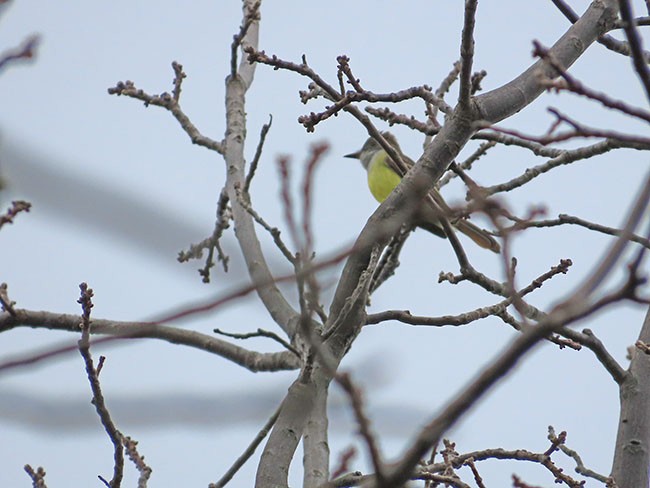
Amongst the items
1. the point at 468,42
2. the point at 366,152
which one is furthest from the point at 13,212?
the point at 366,152

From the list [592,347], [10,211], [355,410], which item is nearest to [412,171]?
[592,347]

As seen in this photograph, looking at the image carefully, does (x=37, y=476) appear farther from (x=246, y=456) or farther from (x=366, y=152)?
(x=366, y=152)

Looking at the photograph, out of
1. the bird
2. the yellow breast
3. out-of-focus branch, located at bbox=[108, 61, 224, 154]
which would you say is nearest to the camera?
out-of-focus branch, located at bbox=[108, 61, 224, 154]

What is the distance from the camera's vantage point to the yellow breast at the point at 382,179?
31.5 feet

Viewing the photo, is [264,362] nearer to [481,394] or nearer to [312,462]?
[312,462]

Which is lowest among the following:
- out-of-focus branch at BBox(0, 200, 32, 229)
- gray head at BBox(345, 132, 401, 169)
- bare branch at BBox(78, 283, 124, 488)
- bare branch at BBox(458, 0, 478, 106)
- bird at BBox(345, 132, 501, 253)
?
bare branch at BBox(78, 283, 124, 488)

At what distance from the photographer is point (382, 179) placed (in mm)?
9680

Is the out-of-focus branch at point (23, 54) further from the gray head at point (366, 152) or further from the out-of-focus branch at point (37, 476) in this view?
the gray head at point (366, 152)

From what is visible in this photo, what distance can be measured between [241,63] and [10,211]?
3836mm

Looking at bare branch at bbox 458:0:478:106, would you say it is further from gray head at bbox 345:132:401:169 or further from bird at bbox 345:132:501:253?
gray head at bbox 345:132:401:169

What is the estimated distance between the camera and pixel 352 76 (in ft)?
11.5

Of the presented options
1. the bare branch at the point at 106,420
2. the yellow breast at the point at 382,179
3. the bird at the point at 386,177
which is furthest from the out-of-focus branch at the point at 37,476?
the yellow breast at the point at 382,179

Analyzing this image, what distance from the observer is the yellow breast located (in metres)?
9.60

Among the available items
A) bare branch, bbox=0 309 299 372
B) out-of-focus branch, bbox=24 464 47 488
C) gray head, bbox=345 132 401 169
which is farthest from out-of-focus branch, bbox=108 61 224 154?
gray head, bbox=345 132 401 169
